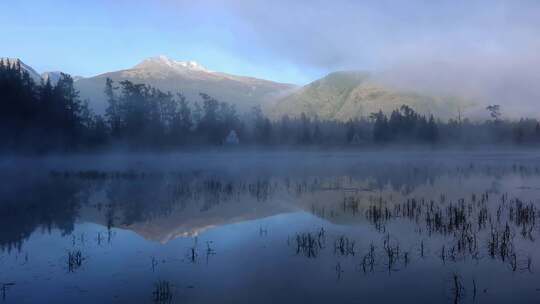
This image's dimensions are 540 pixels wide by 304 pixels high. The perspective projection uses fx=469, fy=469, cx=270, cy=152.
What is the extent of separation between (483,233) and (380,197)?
946cm

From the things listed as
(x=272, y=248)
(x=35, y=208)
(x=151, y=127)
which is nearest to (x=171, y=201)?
(x=35, y=208)

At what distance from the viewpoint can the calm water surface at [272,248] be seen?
9.94 m

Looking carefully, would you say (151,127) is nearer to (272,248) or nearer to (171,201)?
(171,201)

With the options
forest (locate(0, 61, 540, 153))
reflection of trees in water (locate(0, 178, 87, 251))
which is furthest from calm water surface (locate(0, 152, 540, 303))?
forest (locate(0, 61, 540, 153))

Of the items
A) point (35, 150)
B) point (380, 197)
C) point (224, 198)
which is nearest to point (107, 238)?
point (224, 198)

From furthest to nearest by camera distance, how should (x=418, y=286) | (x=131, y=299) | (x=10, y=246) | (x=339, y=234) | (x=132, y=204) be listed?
(x=132, y=204) < (x=339, y=234) < (x=10, y=246) < (x=418, y=286) < (x=131, y=299)

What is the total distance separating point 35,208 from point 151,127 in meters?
80.9

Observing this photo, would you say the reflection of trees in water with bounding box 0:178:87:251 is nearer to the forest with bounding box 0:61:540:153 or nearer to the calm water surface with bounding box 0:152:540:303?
the calm water surface with bounding box 0:152:540:303

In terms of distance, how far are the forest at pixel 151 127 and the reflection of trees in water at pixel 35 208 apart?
41.6 meters

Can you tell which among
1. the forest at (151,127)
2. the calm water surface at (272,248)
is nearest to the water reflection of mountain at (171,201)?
the calm water surface at (272,248)

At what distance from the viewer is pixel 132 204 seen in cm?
2375

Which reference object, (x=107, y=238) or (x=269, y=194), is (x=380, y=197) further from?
(x=107, y=238)

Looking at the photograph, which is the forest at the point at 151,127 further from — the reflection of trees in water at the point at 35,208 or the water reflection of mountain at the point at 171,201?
the water reflection of mountain at the point at 171,201

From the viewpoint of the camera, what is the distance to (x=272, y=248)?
547 inches
